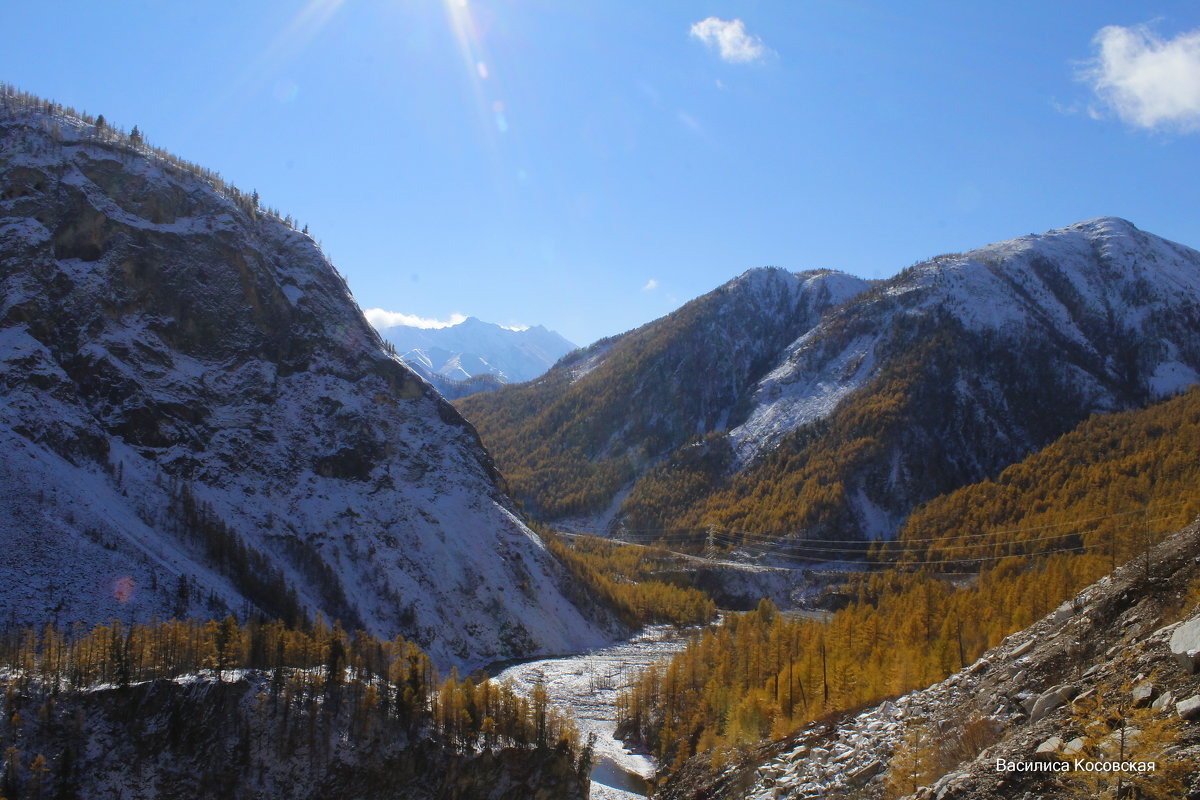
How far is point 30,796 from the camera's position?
5731 cm

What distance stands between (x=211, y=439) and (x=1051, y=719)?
4982 inches

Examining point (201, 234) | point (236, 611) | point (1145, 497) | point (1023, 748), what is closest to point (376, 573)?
point (236, 611)

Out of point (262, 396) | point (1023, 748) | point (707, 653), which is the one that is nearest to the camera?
point (1023, 748)

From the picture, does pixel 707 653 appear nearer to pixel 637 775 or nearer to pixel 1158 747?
pixel 637 775

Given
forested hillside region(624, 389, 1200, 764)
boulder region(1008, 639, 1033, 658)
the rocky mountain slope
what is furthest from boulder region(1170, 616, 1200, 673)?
boulder region(1008, 639, 1033, 658)

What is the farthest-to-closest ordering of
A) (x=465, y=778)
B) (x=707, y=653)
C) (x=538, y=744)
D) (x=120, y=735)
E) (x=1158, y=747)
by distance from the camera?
1. (x=707, y=653)
2. (x=538, y=744)
3. (x=465, y=778)
4. (x=120, y=735)
5. (x=1158, y=747)

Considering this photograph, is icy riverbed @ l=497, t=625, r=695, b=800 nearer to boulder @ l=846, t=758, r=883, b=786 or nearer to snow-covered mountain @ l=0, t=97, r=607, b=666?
snow-covered mountain @ l=0, t=97, r=607, b=666

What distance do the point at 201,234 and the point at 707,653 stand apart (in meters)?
123

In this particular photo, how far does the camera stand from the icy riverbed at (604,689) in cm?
8738

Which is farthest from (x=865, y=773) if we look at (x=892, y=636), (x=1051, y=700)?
(x=892, y=636)

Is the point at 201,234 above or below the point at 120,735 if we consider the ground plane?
above

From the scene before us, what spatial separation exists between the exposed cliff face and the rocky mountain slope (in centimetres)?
3194

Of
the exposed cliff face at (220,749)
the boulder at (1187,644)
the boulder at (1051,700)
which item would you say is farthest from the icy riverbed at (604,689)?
the boulder at (1187,644)

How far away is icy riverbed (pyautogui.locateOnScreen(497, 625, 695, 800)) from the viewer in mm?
87375
